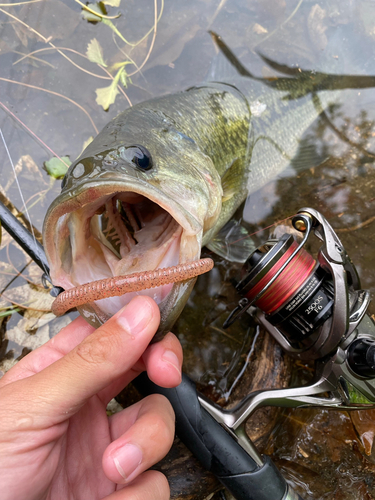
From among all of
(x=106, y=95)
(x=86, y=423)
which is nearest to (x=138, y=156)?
(x=86, y=423)

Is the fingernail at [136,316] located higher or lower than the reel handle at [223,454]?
higher

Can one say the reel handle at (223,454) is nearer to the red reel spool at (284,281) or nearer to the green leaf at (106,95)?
the red reel spool at (284,281)

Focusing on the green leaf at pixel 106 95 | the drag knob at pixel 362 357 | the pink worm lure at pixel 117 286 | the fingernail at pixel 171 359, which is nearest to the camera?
the pink worm lure at pixel 117 286

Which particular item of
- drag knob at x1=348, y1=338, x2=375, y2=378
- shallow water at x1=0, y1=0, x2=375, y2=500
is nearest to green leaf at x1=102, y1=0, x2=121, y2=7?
shallow water at x1=0, y1=0, x2=375, y2=500

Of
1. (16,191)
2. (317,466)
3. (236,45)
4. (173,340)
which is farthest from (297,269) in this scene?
(236,45)

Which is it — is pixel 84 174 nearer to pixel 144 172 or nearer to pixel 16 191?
pixel 144 172

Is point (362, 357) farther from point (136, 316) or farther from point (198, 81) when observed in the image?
point (198, 81)

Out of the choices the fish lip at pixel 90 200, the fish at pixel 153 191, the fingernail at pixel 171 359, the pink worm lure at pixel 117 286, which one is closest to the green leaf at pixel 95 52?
the fish at pixel 153 191

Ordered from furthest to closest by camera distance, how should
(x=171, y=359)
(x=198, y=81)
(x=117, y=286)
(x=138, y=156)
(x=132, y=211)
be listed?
(x=198, y=81)
(x=132, y=211)
(x=171, y=359)
(x=138, y=156)
(x=117, y=286)
